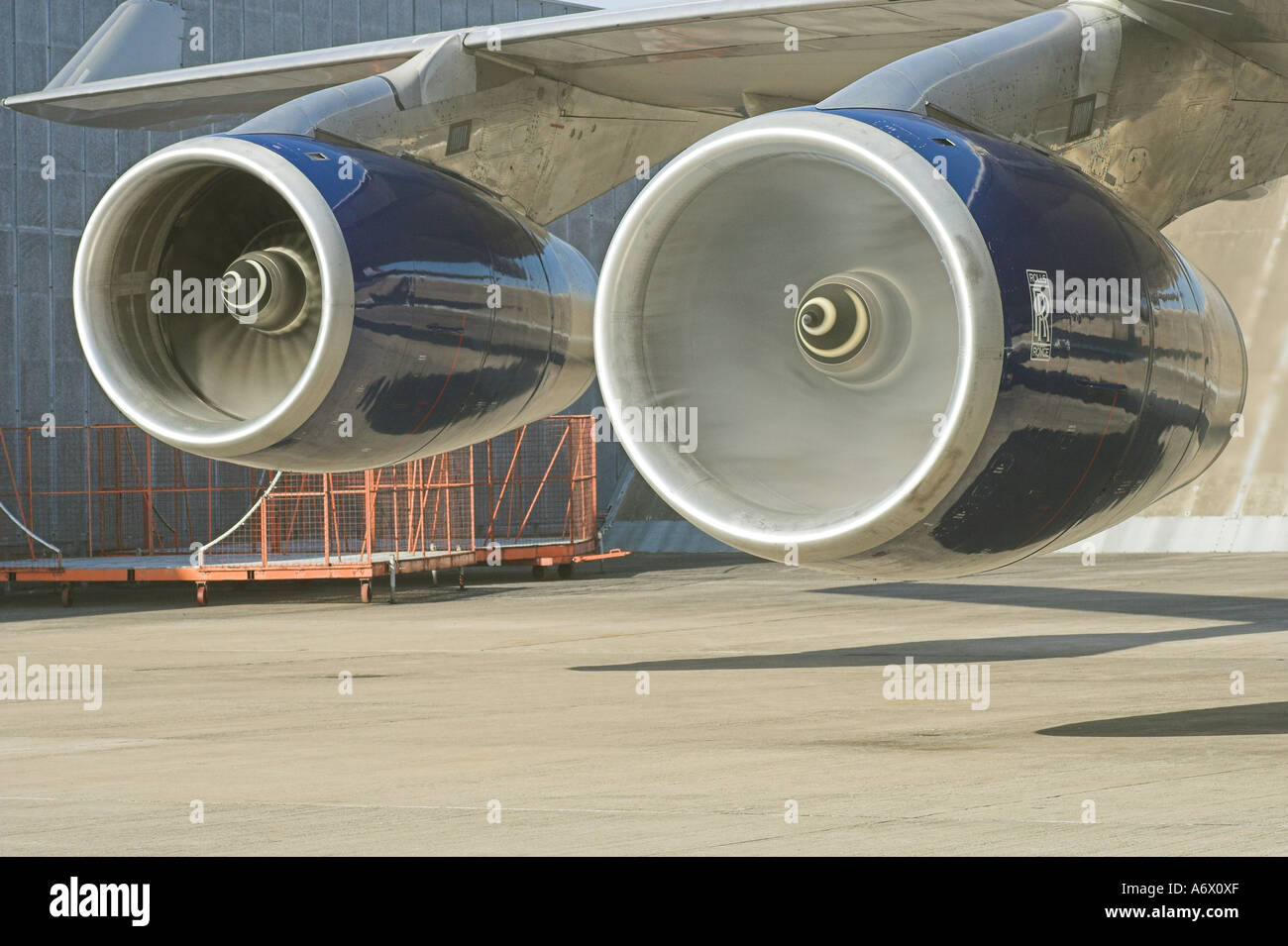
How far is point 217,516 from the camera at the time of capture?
1207 inches

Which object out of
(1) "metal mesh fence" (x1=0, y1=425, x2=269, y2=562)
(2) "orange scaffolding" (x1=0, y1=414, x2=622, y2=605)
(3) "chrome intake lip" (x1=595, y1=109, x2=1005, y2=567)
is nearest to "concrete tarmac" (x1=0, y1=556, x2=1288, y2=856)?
(3) "chrome intake lip" (x1=595, y1=109, x2=1005, y2=567)

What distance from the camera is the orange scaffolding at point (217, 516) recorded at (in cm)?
2483

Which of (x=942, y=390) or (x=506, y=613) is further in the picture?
(x=506, y=613)

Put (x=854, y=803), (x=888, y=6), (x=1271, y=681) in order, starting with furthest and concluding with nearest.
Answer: (x=1271, y=681), (x=888, y=6), (x=854, y=803)

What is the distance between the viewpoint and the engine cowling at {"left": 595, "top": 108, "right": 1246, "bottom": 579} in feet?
21.1

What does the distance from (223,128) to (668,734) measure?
24.1m

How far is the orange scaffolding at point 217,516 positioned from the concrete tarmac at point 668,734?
3795mm

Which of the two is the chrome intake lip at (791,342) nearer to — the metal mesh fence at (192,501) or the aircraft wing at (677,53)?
the aircraft wing at (677,53)

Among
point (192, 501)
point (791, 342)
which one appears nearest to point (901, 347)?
point (791, 342)

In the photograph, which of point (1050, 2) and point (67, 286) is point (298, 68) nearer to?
point (1050, 2)

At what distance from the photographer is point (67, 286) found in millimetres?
28891

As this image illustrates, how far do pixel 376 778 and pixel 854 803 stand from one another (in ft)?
7.87

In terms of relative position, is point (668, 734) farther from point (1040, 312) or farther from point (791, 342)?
point (1040, 312)
